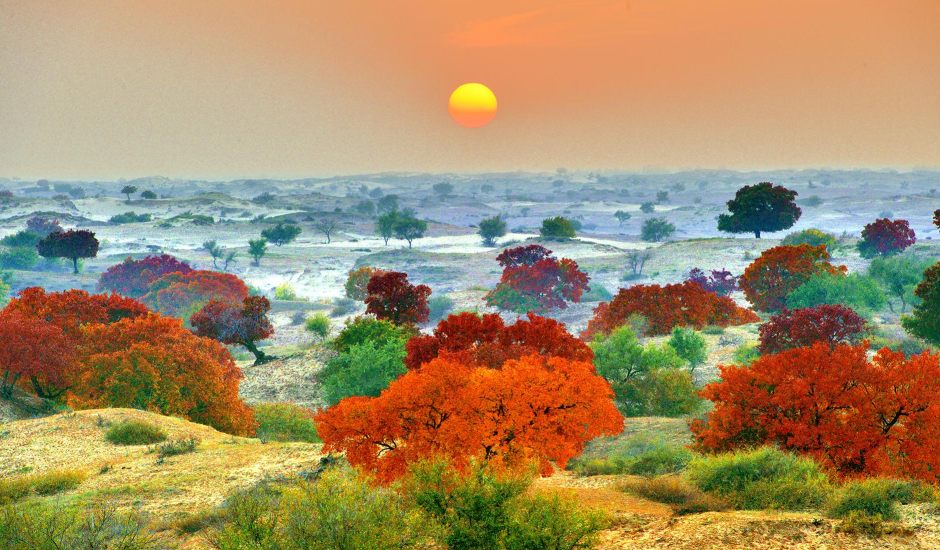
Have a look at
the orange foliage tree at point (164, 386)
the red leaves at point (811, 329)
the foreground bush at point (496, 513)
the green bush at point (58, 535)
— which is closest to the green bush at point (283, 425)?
the orange foliage tree at point (164, 386)

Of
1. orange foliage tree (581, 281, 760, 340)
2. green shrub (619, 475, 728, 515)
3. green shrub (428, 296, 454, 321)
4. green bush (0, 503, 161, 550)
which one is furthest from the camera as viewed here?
green shrub (428, 296, 454, 321)

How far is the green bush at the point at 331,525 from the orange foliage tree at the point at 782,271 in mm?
45780

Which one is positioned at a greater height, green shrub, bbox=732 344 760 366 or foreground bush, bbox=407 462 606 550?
foreground bush, bbox=407 462 606 550

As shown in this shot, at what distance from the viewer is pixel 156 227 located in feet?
407

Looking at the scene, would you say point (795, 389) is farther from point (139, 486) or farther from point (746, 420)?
point (139, 486)

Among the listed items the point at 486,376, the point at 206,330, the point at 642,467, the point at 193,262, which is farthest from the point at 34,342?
the point at 193,262

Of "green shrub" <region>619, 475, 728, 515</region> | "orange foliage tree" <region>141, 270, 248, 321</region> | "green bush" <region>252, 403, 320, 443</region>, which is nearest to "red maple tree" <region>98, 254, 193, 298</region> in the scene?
"orange foliage tree" <region>141, 270, 248, 321</region>

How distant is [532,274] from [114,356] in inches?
1664

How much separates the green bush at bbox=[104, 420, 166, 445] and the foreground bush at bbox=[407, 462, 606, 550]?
44.5ft

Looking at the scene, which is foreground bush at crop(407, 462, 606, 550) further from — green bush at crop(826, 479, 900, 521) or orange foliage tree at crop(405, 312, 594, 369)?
orange foliage tree at crop(405, 312, 594, 369)

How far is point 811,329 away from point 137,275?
6745 cm

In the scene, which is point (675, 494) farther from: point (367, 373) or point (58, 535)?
point (367, 373)

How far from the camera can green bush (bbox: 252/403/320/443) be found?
94.5 feet

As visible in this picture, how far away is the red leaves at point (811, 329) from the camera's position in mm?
32009
